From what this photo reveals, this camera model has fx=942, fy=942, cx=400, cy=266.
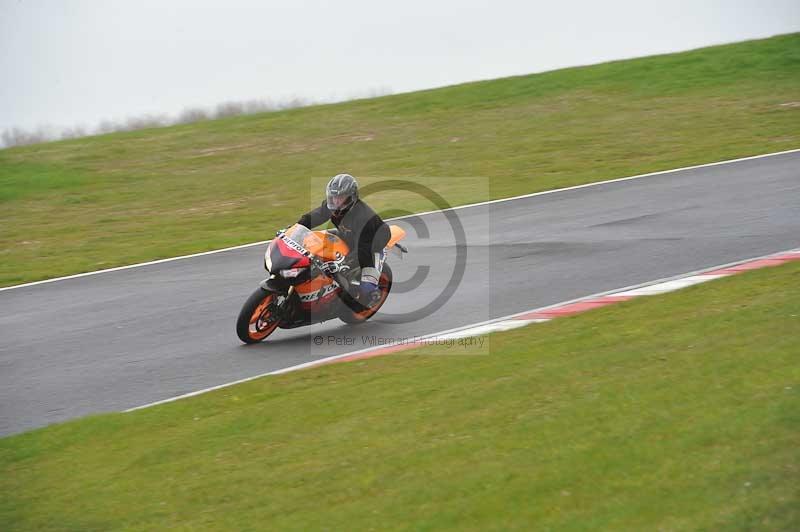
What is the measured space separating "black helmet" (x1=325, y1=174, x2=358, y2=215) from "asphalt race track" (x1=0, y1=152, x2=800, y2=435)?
1.55 meters

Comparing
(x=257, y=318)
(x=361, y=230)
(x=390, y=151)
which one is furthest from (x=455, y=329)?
(x=390, y=151)

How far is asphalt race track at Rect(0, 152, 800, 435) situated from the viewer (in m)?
9.69

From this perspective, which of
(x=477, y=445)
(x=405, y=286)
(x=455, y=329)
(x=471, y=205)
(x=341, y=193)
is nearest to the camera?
(x=477, y=445)

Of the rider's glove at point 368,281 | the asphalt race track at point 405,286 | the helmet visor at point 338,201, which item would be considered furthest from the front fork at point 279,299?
the helmet visor at point 338,201

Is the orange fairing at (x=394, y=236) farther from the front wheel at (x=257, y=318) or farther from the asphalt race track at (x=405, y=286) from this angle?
the front wheel at (x=257, y=318)

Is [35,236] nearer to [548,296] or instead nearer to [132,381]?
[132,381]

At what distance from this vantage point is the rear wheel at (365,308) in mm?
10906

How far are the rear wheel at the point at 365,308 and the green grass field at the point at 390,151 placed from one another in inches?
213

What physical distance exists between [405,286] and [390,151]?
9931 millimetres

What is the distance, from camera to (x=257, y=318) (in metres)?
10.3

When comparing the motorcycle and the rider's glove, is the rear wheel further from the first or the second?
the rider's glove

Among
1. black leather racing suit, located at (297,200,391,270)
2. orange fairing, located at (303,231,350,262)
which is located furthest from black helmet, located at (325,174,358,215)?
orange fairing, located at (303,231,350,262)

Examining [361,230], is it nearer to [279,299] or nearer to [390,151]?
[279,299]

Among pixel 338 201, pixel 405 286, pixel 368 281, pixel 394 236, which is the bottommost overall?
pixel 405 286
